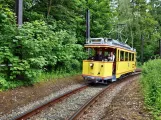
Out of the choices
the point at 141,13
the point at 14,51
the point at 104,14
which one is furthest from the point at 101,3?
the point at 141,13

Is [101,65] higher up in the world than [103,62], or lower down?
lower down

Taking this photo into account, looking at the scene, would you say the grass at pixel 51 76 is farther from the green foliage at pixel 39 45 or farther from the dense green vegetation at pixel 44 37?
the green foliage at pixel 39 45

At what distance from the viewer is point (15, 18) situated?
411 inches

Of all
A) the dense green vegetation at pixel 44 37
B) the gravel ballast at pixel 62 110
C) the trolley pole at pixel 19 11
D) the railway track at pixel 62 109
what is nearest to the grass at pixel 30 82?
the dense green vegetation at pixel 44 37

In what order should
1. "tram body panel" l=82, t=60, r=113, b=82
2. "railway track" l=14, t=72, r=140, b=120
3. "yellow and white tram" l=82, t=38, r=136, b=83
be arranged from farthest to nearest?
"yellow and white tram" l=82, t=38, r=136, b=83 → "tram body panel" l=82, t=60, r=113, b=82 → "railway track" l=14, t=72, r=140, b=120

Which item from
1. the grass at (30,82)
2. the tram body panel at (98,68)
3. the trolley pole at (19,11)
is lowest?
the grass at (30,82)

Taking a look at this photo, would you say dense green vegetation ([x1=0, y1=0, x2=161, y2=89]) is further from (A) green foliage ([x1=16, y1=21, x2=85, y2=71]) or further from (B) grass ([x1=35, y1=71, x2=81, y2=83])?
(B) grass ([x1=35, y1=71, x2=81, y2=83])

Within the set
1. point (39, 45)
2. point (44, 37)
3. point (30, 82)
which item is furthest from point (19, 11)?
point (30, 82)

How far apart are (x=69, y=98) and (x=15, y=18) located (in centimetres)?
434

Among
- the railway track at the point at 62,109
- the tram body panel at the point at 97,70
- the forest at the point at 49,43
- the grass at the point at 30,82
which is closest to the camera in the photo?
the railway track at the point at 62,109

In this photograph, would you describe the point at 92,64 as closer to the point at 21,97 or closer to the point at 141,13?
the point at 21,97

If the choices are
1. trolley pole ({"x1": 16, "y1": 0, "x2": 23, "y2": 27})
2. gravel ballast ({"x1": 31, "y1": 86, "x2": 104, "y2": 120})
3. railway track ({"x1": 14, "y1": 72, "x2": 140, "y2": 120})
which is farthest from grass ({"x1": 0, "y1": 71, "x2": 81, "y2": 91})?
trolley pole ({"x1": 16, "y1": 0, "x2": 23, "y2": 27})

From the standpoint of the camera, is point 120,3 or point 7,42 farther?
point 120,3

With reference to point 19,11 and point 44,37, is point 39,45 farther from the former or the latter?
point 19,11
